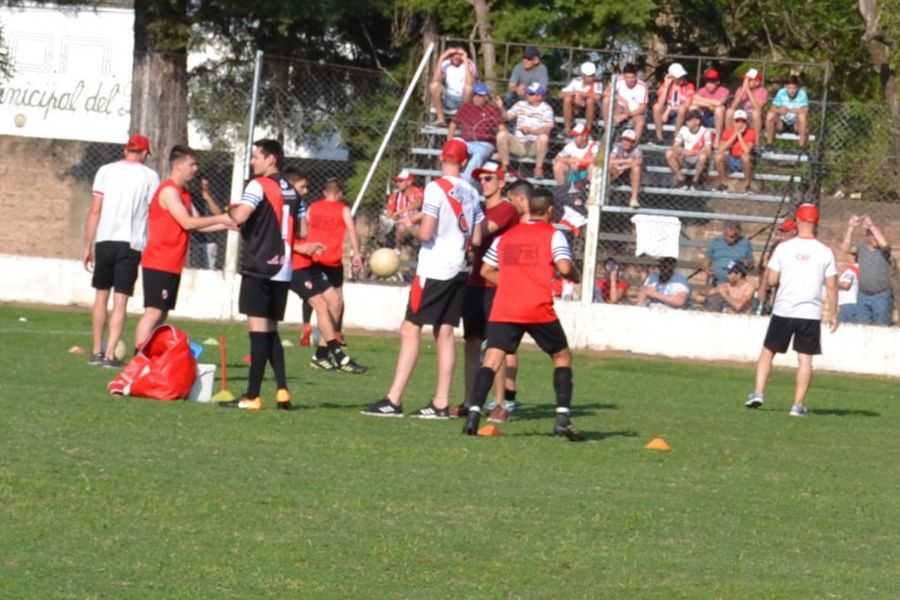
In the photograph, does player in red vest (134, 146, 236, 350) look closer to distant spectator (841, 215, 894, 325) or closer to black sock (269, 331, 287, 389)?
black sock (269, 331, 287, 389)

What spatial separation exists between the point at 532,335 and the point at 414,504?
3284 mm

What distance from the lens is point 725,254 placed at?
2319cm

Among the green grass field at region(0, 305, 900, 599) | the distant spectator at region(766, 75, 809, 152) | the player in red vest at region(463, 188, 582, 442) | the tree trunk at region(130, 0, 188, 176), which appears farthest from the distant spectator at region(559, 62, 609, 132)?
the player in red vest at region(463, 188, 582, 442)

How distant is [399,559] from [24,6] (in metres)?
27.1

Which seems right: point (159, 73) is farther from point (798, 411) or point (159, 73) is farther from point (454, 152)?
point (454, 152)

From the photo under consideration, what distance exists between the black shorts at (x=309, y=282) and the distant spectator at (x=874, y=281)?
7931 millimetres

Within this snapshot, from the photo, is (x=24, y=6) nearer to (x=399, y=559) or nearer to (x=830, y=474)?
(x=830, y=474)

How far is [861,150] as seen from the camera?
23.6 meters

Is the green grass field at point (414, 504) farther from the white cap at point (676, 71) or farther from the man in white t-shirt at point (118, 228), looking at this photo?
the white cap at point (676, 71)

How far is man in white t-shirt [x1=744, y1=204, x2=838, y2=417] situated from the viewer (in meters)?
15.5

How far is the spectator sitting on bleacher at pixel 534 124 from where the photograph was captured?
24844 mm

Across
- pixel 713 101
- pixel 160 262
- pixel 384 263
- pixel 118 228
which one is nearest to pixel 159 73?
pixel 713 101

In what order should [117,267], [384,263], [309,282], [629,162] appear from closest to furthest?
[117,267] < [309,282] < [384,263] < [629,162]

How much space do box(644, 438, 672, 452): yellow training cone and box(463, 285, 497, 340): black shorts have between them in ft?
5.31
